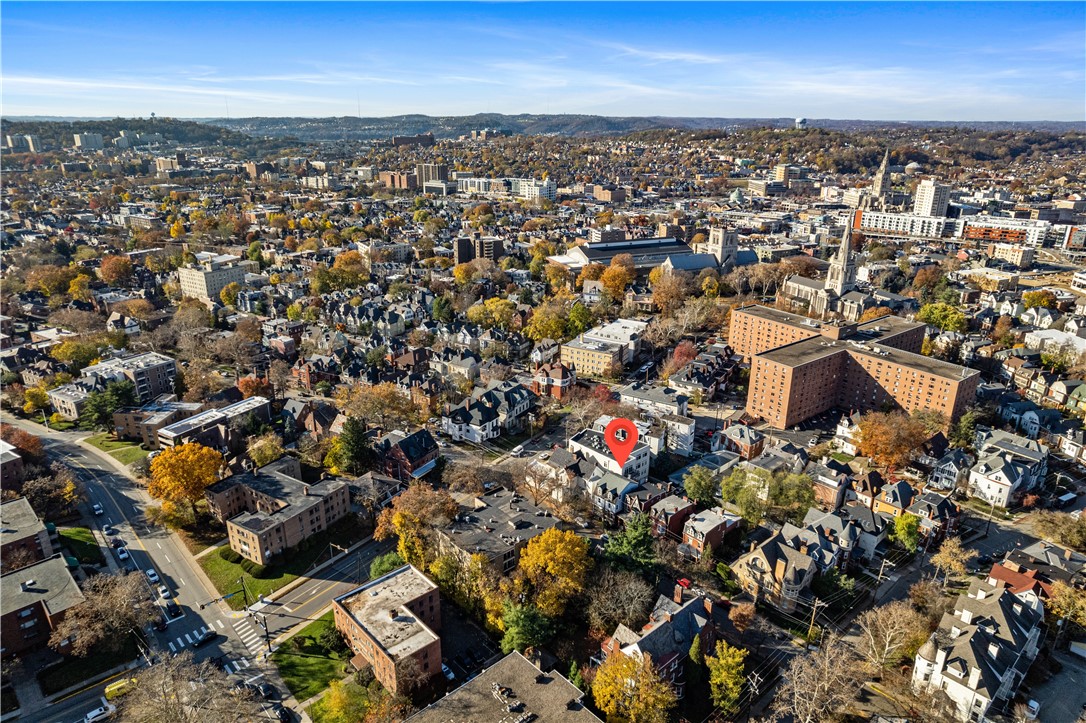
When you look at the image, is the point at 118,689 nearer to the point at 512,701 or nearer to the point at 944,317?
the point at 512,701

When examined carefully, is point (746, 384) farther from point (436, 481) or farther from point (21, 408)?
point (21, 408)

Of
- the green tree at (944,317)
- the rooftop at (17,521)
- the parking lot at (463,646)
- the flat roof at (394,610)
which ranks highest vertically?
the green tree at (944,317)

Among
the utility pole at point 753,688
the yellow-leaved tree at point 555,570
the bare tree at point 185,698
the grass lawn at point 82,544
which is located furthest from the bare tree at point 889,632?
the grass lawn at point 82,544

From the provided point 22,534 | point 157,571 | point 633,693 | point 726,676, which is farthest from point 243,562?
point 726,676

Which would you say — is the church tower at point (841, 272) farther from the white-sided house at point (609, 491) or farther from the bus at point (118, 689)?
the bus at point (118, 689)

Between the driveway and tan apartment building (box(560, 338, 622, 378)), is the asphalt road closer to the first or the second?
the driveway
